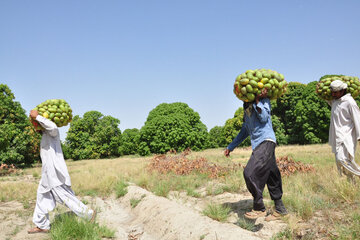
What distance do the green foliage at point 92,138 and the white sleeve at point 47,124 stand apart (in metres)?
37.2

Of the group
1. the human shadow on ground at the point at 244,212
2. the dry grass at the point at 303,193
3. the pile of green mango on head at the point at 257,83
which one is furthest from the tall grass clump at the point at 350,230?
the pile of green mango on head at the point at 257,83

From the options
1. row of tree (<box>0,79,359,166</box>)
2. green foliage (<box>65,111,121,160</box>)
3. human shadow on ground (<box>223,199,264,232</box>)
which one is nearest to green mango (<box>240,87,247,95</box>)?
human shadow on ground (<box>223,199,264,232</box>)

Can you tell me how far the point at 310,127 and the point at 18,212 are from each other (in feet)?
99.8

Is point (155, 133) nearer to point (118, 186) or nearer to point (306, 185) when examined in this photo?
point (118, 186)

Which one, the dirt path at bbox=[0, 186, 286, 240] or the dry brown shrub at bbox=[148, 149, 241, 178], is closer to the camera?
the dirt path at bbox=[0, 186, 286, 240]

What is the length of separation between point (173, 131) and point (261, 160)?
25904 millimetres

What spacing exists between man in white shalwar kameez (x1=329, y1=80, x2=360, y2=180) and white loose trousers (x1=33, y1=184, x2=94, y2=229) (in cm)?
520

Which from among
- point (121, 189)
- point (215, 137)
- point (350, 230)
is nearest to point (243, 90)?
point (350, 230)

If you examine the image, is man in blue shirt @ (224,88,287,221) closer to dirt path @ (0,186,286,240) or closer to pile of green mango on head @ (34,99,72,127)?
dirt path @ (0,186,286,240)

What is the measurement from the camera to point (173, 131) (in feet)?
98.1

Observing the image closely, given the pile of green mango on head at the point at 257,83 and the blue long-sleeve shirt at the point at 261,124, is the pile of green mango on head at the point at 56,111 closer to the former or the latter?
the pile of green mango on head at the point at 257,83

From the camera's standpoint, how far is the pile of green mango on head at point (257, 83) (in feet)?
13.5

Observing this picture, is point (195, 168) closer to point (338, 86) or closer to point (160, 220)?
point (160, 220)

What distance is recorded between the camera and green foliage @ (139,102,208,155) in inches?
1198
